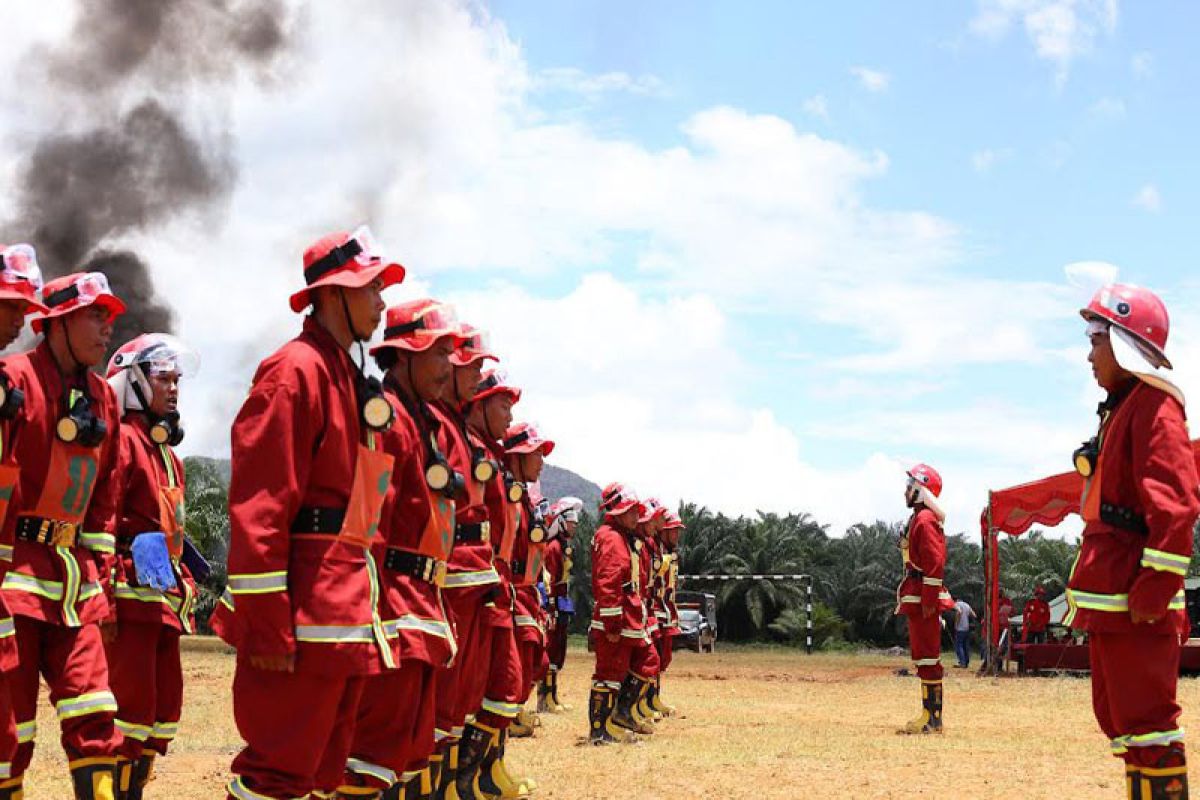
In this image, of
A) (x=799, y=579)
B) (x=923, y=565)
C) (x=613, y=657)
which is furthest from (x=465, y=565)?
(x=799, y=579)

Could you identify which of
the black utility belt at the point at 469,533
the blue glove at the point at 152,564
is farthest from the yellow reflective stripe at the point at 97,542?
Answer: the black utility belt at the point at 469,533

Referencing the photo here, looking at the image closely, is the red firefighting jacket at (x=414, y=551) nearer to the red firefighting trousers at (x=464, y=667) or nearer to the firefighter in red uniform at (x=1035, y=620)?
the red firefighting trousers at (x=464, y=667)

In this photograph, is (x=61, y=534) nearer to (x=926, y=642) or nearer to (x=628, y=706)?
(x=628, y=706)

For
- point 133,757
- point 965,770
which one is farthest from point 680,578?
point 133,757

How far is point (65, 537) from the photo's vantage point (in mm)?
6254

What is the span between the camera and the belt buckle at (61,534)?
20.3ft

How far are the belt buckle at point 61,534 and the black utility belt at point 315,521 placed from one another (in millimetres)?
1716

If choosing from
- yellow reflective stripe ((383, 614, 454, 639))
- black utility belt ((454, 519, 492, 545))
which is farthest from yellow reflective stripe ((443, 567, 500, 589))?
yellow reflective stripe ((383, 614, 454, 639))

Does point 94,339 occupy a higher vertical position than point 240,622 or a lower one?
higher

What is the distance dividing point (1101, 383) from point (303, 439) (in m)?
4.22

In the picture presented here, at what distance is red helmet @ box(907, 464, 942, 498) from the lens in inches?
563

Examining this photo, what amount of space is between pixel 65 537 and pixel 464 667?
226 cm

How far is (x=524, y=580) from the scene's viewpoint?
10.0 metres

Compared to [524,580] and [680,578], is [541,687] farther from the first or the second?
[680,578]
